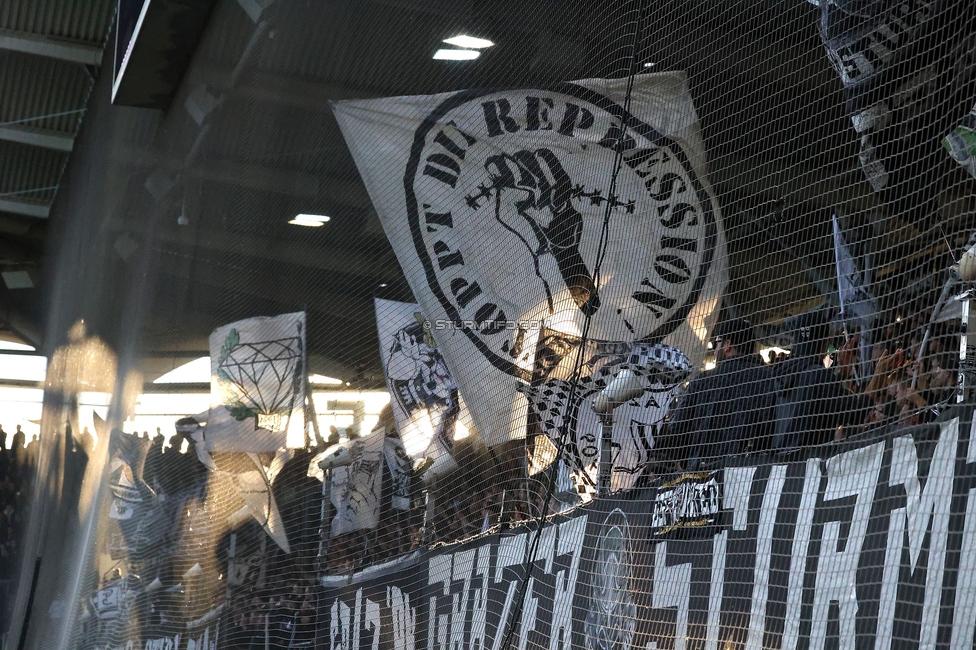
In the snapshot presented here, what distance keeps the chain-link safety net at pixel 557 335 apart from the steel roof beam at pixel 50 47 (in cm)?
241

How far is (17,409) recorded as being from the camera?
11352 mm

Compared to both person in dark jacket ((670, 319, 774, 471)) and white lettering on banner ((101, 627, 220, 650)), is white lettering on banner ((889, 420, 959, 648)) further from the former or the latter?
white lettering on banner ((101, 627, 220, 650))

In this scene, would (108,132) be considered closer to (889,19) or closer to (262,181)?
(262,181)

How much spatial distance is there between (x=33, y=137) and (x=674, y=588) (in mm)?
9245

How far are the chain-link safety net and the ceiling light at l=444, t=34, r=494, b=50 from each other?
17mm

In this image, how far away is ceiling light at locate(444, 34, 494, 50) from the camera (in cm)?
416

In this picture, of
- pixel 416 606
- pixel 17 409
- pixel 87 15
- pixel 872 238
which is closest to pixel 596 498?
pixel 872 238

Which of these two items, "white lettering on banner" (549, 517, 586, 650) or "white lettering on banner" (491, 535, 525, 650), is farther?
"white lettering on banner" (491, 535, 525, 650)

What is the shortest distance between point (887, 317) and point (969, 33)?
59cm

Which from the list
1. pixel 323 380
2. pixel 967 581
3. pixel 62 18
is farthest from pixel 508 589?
pixel 62 18

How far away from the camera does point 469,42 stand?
428cm

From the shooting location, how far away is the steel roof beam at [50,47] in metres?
8.51

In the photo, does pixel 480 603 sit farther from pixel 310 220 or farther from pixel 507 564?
pixel 310 220

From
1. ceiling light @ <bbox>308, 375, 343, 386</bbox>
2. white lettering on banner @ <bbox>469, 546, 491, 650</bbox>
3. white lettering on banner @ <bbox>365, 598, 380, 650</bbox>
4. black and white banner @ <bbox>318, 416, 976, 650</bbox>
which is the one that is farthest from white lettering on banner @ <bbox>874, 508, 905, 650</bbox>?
ceiling light @ <bbox>308, 375, 343, 386</bbox>
